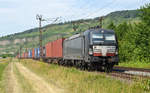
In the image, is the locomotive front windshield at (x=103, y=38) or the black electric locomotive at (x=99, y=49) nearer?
the black electric locomotive at (x=99, y=49)

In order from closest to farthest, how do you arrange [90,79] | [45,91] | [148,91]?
[148,91]
[45,91]
[90,79]

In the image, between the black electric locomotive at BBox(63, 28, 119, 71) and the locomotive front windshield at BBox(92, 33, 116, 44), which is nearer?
the black electric locomotive at BBox(63, 28, 119, 71)

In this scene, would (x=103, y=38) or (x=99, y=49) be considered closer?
(x=99, y=49)

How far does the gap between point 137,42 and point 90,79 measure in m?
29.2

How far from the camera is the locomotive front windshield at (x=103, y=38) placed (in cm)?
2056

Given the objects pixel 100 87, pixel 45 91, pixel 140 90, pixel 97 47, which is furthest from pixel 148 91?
pixel 97 47

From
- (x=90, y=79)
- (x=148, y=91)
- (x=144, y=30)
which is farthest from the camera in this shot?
(x=144, y=30)

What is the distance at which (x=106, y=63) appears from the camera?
20.5 meters

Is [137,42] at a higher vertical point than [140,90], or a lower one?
higher

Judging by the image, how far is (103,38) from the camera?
20.8m

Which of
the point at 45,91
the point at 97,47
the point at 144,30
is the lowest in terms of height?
the point at 45,91

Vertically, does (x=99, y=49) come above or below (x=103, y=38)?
below

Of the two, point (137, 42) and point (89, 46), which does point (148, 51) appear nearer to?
point (137, 42)

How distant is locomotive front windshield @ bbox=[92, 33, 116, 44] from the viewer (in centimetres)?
2056
